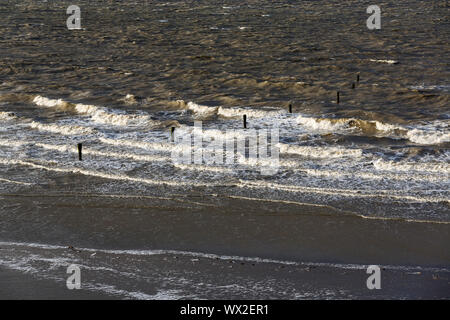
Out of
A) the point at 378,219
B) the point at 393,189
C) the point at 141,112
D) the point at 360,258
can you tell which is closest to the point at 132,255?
the point at 360,258

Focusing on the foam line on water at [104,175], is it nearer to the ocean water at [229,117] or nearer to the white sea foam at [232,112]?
the ocean water at [229,117]

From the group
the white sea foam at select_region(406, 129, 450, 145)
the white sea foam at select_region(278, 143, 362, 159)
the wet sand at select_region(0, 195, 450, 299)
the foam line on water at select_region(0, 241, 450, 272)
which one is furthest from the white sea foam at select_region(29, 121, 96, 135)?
the white sea foam at select_region(406, 129, 450, 145)

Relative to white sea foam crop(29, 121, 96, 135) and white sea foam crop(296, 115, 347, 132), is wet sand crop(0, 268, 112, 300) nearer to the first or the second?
white sea foam crop(29, 121, 96, 135)

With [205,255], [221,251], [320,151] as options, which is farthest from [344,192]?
[205,255]

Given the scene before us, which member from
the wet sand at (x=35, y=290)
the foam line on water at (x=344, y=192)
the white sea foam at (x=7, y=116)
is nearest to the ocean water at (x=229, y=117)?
the foam line on water at (x=344, y=192)

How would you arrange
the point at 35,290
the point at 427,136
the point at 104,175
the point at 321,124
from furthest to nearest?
the point at 321,124 → the point at 427,136 → the point at 104,175 → the point at 35,290

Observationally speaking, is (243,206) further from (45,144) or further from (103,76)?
(103,76)

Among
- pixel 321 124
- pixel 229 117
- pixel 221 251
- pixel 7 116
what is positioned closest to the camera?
pixel 221 251

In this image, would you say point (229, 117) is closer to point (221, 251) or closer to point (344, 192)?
point (344, 192)

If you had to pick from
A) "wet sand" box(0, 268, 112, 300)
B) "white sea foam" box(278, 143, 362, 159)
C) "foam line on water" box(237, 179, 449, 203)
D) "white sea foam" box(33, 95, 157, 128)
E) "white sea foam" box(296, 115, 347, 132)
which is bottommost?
"wet sand" box(0, 268, 112, 300)
